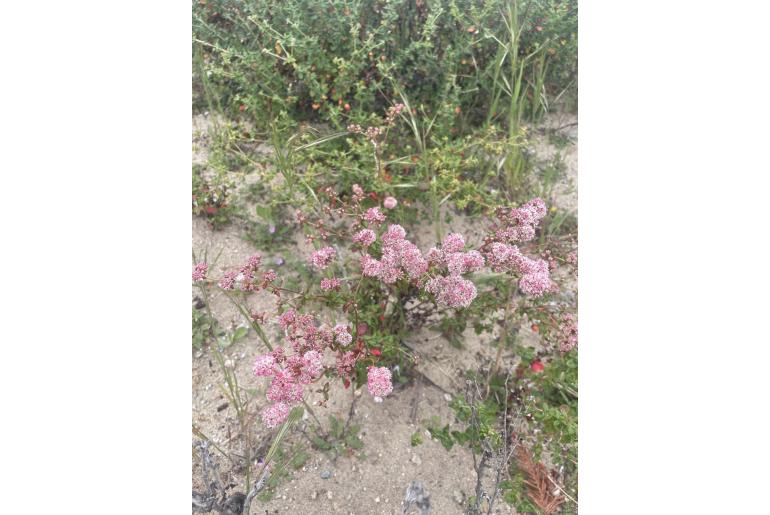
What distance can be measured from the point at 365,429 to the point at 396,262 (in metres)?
0.63

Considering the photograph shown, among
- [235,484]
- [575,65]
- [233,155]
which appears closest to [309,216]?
[233,155]

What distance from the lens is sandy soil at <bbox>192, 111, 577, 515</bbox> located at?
5.16ft

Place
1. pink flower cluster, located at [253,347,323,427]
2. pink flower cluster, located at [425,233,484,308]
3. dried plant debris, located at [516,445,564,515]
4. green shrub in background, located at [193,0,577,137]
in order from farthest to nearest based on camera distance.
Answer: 1. green shrub in background, located at [193,0,577,137]
2. dried plant debris, located at [516,445,564,515]
3. pink flower cluster, located at [425,233,484,308]
4. pink flower cluster, located at [253,347,323,427]

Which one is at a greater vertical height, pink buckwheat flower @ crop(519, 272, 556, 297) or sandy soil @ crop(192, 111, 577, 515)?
pink buckwheat flower @ crop(519, 272, 556, 297)

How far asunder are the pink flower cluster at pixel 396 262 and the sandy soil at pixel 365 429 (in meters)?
0.47

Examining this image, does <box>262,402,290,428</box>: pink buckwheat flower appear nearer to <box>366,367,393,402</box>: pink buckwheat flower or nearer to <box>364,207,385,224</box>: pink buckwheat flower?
<box>366,367,393,402</box>: pink buckwheat flower

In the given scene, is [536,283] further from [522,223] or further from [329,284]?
[329,284]

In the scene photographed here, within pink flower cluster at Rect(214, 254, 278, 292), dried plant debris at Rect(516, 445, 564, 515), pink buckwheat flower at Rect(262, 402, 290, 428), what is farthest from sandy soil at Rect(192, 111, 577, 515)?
pink flower cluster at Rect(214, 254, 278, 292)

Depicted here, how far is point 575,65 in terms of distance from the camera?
1.79 m

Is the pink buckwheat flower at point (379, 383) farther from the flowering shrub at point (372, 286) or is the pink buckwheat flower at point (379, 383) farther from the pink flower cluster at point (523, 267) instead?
the pink flower cluster at point (523, 267)

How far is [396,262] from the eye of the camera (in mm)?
1397

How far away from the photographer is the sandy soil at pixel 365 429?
1.57 meters

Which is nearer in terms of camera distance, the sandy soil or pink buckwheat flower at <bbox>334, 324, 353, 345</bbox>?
pink buckwheat flower at <bbox>334, 324, 353, 345</bbox>

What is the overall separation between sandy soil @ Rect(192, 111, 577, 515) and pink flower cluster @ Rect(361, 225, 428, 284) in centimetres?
47
